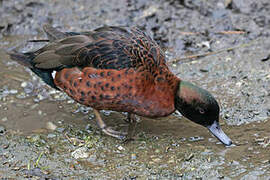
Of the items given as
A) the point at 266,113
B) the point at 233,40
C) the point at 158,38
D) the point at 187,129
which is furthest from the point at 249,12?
the point at 187,129

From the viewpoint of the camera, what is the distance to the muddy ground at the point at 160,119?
4.38 meters

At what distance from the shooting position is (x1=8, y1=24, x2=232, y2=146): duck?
173 inches

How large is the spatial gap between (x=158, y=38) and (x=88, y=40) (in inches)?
84.7

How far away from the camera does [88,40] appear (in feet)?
15.7

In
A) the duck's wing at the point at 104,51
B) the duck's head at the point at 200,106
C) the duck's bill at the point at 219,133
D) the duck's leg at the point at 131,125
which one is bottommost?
the duck's leg at the point at 131,125

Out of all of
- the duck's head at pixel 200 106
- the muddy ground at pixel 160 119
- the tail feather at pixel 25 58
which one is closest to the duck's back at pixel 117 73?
the duck's head at pixel 200 106

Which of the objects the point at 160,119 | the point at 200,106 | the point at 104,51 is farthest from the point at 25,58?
the point at 200,106

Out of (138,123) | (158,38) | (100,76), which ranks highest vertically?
(100,76)

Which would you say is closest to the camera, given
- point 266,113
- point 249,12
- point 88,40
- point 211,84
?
point 88,40

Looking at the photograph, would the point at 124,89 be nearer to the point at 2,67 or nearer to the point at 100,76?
the point at 100,76

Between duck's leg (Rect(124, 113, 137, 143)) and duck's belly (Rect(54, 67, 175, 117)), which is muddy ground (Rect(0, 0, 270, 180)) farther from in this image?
duck's belly (Rect(54, 67, 175, 117))

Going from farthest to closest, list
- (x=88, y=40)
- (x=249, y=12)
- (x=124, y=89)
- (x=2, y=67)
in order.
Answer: (x=249, y=12) → (x=2, y=67) → (x=88, y=40) → (x=124, y=89)

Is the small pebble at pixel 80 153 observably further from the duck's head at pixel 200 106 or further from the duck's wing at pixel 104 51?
the duck's head at pixel 200 106

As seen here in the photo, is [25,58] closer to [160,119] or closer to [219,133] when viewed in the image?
[160,119]
